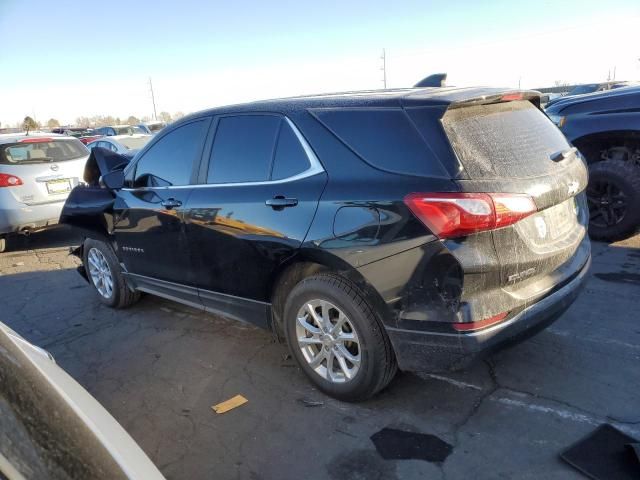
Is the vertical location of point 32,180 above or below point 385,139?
below

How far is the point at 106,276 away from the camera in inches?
202

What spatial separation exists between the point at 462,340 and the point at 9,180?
280 inches

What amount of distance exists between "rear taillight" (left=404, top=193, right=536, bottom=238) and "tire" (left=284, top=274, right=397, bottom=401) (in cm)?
60

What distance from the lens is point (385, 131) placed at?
2.84m

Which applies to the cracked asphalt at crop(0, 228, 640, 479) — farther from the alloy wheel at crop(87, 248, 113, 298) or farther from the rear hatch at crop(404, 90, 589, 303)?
the rear hatch at crop(404, 90, 589, 303)

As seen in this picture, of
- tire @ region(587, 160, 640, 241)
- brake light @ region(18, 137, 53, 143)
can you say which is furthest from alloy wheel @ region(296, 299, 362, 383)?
brake light @ region(18, 137, 53, 143)

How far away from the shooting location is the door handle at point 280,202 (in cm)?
312

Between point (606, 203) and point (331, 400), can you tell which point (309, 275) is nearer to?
point (331, 400)

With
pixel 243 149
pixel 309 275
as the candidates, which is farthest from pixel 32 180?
pixel 309 275

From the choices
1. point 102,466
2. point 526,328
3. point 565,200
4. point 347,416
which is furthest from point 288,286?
point 102,466

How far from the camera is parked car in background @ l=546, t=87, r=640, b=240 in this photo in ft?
19.0

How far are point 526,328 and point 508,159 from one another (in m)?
0.90

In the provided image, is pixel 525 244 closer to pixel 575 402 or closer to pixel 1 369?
pixel 575 402

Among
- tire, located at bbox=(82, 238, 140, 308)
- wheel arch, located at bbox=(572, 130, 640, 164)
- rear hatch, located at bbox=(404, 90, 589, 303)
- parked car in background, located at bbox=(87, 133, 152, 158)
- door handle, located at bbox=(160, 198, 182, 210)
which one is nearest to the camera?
rear hatch, located at bbox=(404, 90, 589, 303)
